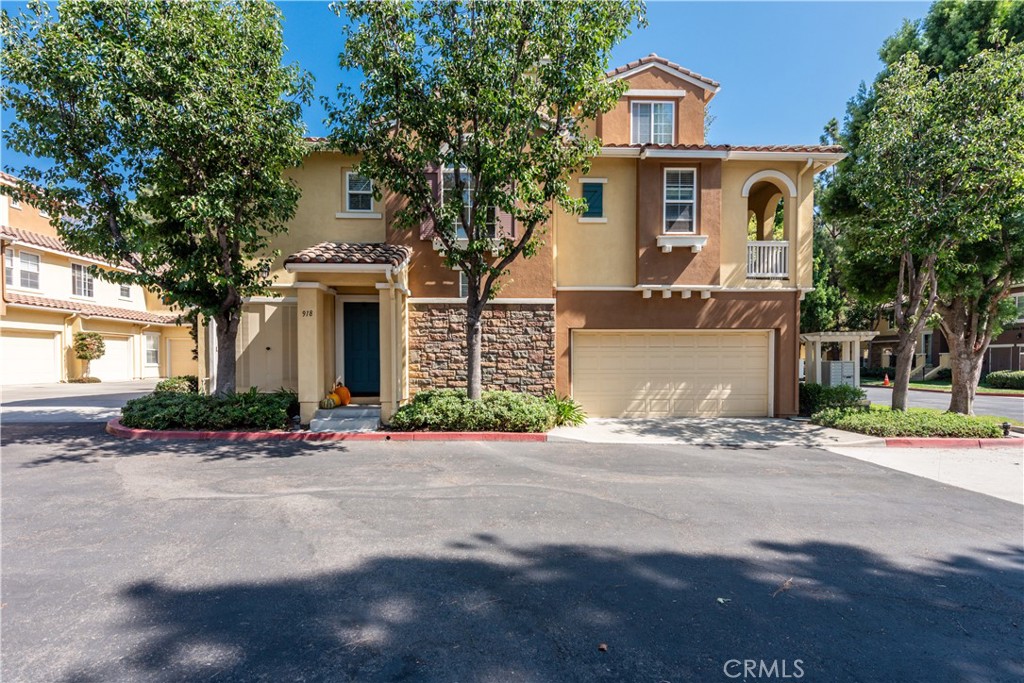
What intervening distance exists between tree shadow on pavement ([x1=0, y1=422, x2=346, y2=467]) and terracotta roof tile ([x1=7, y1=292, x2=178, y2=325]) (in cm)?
923

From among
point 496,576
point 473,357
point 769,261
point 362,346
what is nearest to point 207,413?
point 362,346

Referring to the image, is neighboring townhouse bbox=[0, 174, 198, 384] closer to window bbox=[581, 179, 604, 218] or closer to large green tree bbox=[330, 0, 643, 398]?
large green tree bbox=[330, 0, 643, 398]

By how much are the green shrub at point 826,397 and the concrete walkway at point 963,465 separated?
2.84 meters

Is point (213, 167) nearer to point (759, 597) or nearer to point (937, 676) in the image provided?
point (759, 597)

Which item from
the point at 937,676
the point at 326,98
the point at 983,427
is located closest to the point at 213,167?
the point at 326,98

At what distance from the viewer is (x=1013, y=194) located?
9617 mm

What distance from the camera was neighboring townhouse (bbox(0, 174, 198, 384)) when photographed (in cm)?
2041

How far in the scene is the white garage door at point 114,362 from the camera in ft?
79.1

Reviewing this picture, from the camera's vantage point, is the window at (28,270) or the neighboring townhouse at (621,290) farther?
the window at (28,270)

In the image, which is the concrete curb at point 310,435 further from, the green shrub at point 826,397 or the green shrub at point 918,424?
the green shrub at point 826,397

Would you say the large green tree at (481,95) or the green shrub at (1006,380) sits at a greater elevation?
the large green tree at (481,95)

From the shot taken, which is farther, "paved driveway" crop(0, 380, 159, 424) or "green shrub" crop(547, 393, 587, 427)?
"paved driveway" crop(0, 380, 159, 424)

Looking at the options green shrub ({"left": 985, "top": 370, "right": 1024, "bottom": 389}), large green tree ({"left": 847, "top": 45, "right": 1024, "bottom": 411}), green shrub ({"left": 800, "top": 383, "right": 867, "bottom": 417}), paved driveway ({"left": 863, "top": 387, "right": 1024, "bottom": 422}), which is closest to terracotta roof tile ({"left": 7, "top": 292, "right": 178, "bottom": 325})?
green shrub ({"left": 800, "top": 383, "right": 867, "bottom": 417})

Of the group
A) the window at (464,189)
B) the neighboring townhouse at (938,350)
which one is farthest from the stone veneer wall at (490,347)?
the neighboring townhouse at (938,350)
